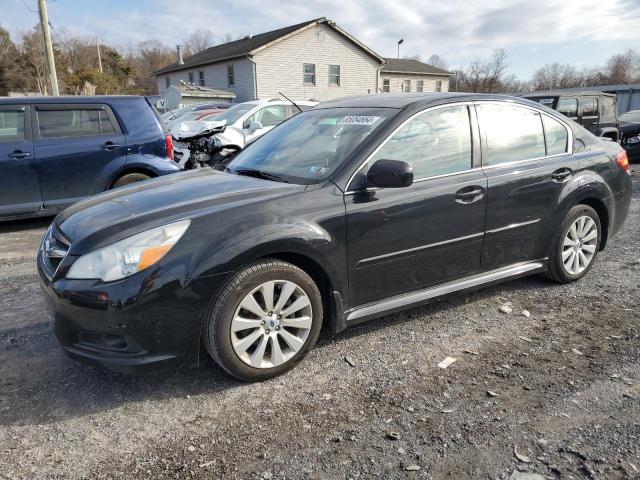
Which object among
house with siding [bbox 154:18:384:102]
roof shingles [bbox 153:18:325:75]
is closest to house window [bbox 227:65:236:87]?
house with siding [bbox 154:18:384:102]

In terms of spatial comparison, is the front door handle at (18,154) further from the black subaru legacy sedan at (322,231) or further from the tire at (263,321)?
the tire at (263,321)

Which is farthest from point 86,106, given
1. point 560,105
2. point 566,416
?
point 560,105

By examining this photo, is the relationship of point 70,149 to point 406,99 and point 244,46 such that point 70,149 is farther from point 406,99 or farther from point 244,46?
point 244,46

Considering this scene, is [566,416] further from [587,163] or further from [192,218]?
[587,163]

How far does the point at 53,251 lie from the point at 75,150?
13.8ft

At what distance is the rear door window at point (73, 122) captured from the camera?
6652mm

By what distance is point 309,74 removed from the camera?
32.5m

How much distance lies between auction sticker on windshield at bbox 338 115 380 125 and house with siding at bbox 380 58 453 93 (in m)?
38.9

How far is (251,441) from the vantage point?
2.48 meters

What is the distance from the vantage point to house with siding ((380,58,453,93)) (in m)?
42.2

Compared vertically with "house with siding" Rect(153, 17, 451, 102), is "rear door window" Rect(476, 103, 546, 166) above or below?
below

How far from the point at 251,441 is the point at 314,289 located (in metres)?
0.96

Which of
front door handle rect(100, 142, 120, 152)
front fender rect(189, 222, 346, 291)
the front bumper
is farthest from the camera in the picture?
front door handle rect(100, 142, 120, 152)

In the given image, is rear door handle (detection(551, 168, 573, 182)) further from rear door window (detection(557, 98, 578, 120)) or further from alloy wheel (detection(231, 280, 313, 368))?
rear door window (detection(557, 98, 578, 120))
